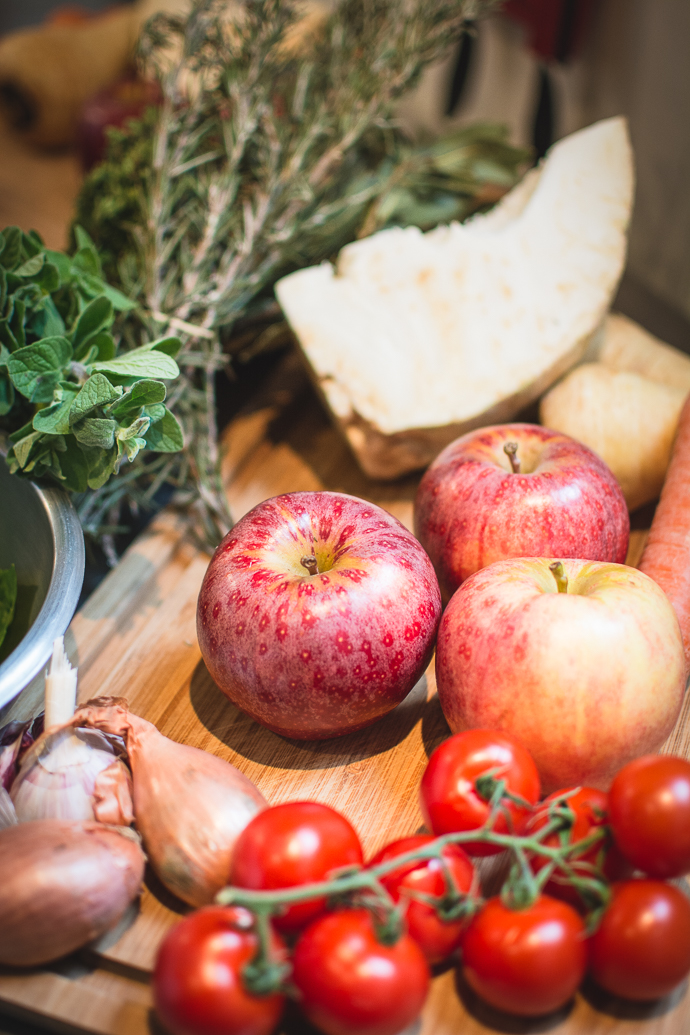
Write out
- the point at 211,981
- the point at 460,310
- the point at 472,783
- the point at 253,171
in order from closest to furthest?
the point at 211,981 < the point at 472,783 < the point at 460,310 < the point at 253,171

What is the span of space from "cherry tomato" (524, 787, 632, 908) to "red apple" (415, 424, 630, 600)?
28 cm

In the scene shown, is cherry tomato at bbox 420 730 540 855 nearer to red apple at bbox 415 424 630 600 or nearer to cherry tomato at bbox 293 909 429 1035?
cherry tomato at bbox 293 909 429 1035

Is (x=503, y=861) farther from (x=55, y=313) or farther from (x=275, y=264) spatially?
(x=275, y=264)

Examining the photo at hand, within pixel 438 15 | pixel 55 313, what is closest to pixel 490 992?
pixel 55 313

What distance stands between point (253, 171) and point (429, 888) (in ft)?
3.62

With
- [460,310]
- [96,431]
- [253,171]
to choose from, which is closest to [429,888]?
[96,431]

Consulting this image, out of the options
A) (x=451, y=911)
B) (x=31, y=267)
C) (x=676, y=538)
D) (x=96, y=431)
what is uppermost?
A: (x=31, y=267)

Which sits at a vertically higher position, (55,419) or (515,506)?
(55,419)

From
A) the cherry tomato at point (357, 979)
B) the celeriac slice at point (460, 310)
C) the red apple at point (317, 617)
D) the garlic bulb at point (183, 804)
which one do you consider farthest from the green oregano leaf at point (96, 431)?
Answer: the cherry tomato at point (357, 979)

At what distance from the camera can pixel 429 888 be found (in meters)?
0.57

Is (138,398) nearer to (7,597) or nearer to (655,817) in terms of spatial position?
(7,597)

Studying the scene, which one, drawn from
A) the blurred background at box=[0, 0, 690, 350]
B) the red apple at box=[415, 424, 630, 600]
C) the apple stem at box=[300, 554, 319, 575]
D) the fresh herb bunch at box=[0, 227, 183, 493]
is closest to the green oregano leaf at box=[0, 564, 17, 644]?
the fresh herb bunch at box=[0, 227, 183, 493]

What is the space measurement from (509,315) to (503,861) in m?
0.73

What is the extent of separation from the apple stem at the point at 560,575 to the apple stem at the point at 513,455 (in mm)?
170
